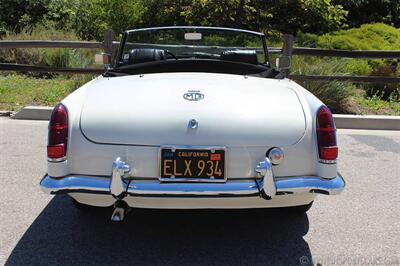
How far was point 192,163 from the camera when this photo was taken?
336cm

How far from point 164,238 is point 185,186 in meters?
0.81

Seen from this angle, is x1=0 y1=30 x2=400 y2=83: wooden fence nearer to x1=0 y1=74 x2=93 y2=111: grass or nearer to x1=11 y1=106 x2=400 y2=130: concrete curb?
x1=0 y1=74 x2=93 y2=111: grass

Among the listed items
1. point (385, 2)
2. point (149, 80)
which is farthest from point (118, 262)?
point (385, 2)

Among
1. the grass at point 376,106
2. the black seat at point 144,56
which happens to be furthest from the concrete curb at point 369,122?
the black seat at point 144,56

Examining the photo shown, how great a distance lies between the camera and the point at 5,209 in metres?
4.49

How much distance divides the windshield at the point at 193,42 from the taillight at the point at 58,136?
1413mm

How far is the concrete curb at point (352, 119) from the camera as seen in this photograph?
8453mm

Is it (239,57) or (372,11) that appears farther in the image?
(372,11)

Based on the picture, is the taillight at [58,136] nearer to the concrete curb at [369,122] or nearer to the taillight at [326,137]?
the taillight at [326,137]

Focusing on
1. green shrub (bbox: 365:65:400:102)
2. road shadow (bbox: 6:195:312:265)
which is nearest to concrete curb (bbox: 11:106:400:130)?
green shrub (bbox: 365:65:400:102)

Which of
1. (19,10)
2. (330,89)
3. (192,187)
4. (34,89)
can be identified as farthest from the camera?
(19,10)

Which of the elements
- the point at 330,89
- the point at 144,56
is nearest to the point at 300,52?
the point at 330,89

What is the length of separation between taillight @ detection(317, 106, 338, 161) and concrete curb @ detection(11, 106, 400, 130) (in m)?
5.10

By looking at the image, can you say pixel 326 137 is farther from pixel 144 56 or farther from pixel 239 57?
pixel 144 56
